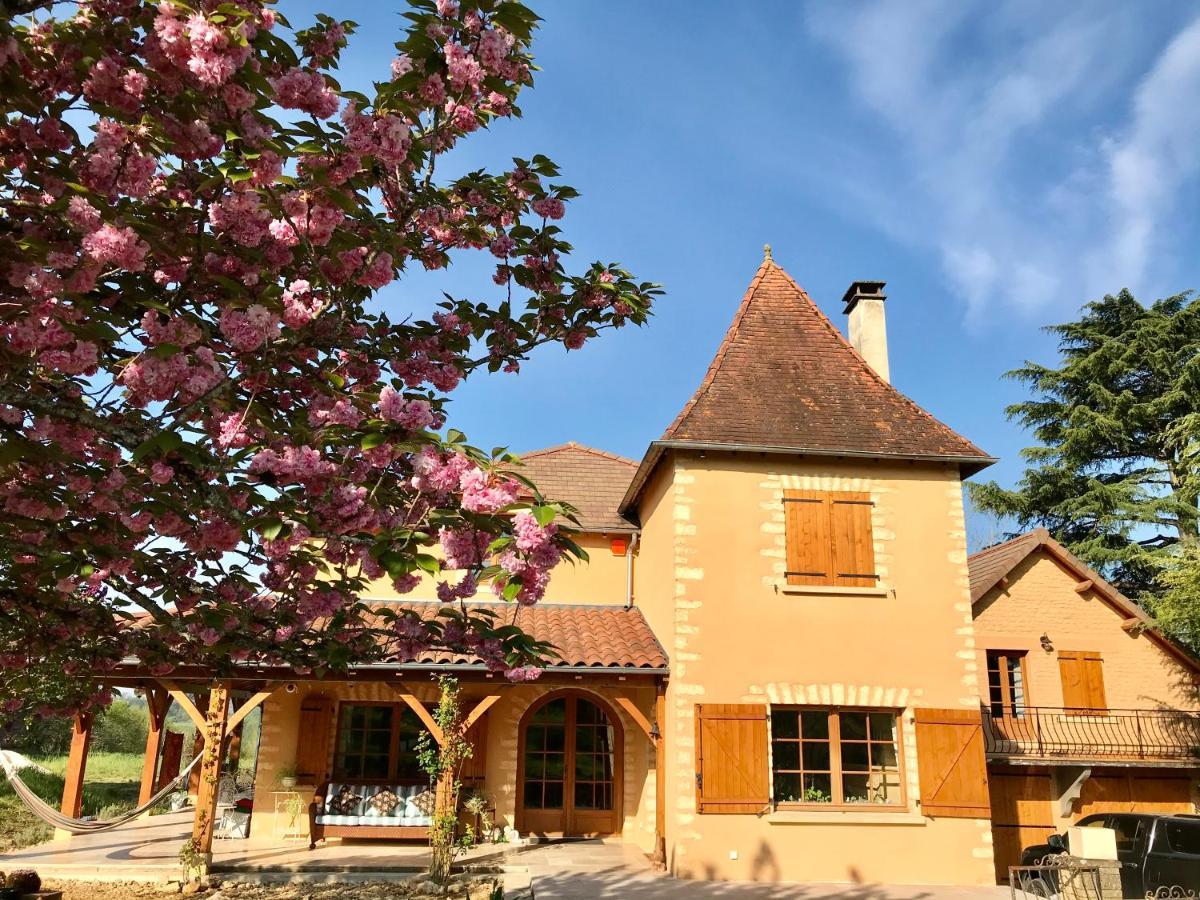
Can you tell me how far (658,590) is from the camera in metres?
12.2

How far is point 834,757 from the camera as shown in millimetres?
10680

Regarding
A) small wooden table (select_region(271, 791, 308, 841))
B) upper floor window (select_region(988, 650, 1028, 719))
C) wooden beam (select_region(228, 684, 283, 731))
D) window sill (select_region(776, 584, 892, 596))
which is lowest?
small wooden table (select_region(271, 791, 308, 841))

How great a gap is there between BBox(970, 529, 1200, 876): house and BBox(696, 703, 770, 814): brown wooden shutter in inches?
185

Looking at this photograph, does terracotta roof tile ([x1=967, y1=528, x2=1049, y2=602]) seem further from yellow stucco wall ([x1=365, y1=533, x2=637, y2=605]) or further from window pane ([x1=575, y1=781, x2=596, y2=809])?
window pane ([x1=575, y1=781, x2=596, y2=809])

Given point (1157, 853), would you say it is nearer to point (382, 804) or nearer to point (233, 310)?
point (382, 804)

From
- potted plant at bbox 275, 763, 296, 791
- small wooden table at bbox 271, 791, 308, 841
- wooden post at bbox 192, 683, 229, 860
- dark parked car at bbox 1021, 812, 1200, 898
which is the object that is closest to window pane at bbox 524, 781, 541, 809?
small wooden table at bbox 271, 791, 308, 841

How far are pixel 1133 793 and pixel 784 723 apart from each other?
23.3 feet

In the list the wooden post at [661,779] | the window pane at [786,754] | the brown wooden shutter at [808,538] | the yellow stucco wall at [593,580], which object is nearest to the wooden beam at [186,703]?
the yellow stucco wall at [593,580]

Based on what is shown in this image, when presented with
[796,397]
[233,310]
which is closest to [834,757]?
[796,397]

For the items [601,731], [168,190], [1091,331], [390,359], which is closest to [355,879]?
[601,731]

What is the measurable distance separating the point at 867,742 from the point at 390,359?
29.0 feet

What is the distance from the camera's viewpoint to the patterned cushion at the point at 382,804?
11.9 meters

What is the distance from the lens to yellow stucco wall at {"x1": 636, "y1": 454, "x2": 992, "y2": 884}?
10.2 metres

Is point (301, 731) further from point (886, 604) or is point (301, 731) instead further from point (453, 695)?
point (886, 604)
